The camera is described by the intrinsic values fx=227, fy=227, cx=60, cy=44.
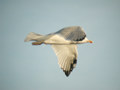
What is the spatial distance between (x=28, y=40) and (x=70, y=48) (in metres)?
1.02

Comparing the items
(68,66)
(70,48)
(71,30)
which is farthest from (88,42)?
(68,66)

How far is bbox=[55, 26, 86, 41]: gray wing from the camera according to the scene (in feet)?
13.2

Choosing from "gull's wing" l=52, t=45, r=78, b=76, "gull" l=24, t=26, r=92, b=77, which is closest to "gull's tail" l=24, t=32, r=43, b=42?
"gull" l=24, t=26, r=92, b=77

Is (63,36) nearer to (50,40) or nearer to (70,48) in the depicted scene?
(50,40)

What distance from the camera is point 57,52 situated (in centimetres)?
464

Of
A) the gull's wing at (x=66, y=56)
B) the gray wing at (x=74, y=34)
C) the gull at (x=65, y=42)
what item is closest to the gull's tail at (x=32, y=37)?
the gull at (x=65, y=42)

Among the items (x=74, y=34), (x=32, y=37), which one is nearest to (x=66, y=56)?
(x=74, y=34)

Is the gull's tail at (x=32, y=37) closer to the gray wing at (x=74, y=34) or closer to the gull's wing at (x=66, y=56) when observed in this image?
the gull's wing at (x=66, y=56)

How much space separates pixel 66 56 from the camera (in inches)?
182

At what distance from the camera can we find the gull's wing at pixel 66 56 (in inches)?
166

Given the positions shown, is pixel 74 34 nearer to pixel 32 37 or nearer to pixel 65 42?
pixel 65 42

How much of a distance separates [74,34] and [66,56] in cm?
57

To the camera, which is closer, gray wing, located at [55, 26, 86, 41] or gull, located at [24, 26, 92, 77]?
gray wing, located at [55, 26, 86, 41]

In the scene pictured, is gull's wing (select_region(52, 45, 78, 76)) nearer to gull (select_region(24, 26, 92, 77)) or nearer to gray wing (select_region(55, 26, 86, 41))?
gull (select_region(24, 26, 92, 77))
